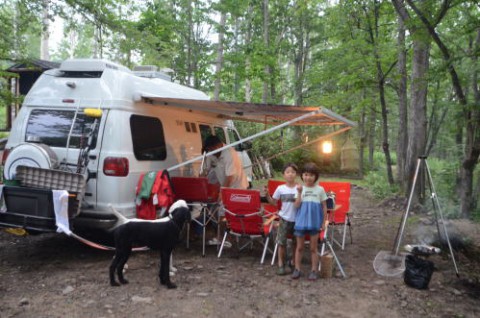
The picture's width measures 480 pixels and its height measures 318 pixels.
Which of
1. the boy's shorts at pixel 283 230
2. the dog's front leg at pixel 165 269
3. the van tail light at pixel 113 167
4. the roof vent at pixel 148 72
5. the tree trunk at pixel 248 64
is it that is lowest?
the dog's front leg at pixel 165 269

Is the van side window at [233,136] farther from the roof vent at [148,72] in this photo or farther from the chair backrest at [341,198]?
the chair backrest at [341,198]

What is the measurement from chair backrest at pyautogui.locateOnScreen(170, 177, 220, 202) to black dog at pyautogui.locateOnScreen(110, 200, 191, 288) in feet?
4.16

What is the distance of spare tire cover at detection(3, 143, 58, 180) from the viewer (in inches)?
186

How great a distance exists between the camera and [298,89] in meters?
21.9

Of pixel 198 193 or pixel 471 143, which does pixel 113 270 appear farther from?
pixel 471 143

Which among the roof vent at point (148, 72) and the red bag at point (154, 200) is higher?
the roof vent at point (148, 72)

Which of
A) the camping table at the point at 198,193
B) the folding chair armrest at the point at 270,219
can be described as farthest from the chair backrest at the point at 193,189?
the folding chair armrest at the point at 270,219

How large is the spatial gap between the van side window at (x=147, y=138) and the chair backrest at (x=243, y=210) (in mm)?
1203

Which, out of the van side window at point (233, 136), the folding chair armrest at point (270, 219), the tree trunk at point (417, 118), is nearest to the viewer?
the folding chair armrest at point (270, 219)

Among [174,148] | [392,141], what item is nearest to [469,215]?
[174,148]

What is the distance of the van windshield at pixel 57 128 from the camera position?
5.03 m

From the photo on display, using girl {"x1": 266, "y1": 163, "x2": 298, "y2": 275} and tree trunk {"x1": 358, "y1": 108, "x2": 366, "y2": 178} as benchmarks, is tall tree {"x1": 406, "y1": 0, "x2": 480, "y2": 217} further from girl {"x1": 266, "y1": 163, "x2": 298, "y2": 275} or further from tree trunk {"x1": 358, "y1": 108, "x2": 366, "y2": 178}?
tree trunk {"x1": 358, "y1": 108, "x2": 366, "y2": 178}

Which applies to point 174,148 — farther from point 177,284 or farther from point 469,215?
point 469,215

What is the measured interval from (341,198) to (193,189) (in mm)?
2382
